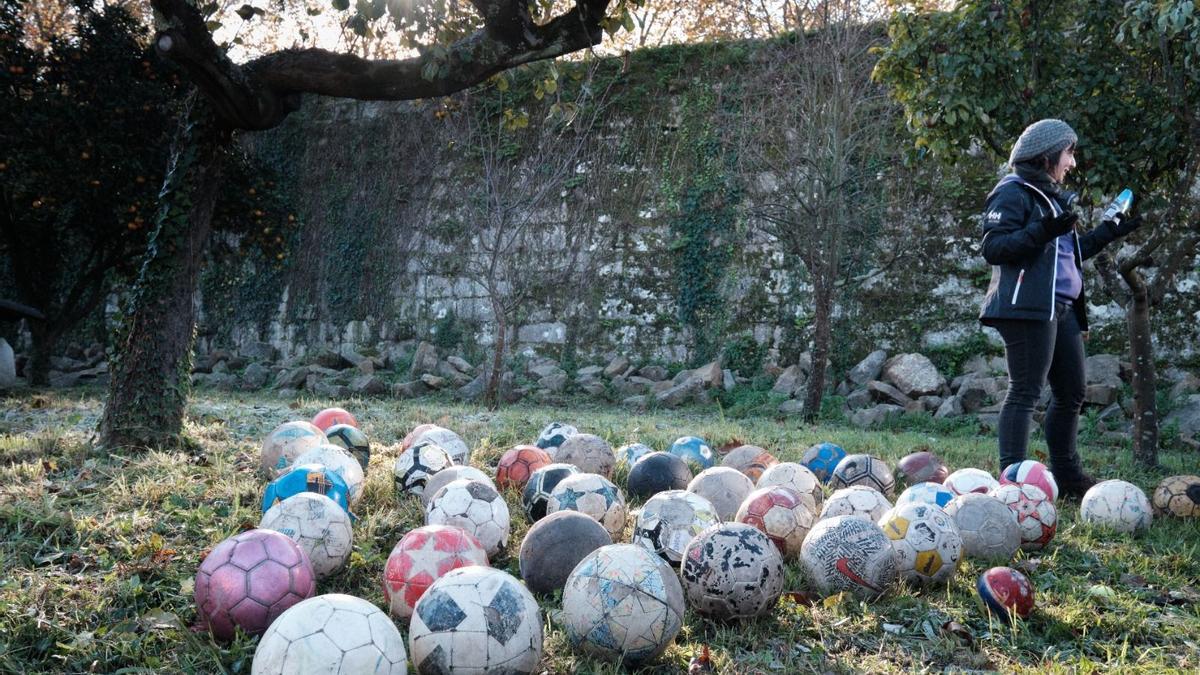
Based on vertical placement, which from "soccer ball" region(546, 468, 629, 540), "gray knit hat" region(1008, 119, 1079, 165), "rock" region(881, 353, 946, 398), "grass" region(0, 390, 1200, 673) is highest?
"gray knit hat" region(1008, 119, 1079, 165)

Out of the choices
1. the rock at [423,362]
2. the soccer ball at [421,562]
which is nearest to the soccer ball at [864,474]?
the soccer ball at [421,562]

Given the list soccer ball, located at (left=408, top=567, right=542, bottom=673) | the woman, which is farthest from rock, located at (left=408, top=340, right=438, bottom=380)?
soccer ball, located at (left=408, top=567, right=542, bottom=673)

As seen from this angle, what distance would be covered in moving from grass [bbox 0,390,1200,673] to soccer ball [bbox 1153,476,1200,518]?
0.14 m

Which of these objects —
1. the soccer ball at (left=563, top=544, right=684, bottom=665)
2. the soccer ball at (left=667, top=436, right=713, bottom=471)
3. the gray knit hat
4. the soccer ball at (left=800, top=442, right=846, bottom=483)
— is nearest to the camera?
the soccer ball at (left=563, top=544, right=684, bottom=665)

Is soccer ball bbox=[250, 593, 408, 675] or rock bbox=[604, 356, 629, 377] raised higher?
rock bbox=[604, 356, 629, 377]

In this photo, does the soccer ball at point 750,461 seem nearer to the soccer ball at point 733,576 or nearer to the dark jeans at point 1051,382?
the dark jeans at point 1051,382

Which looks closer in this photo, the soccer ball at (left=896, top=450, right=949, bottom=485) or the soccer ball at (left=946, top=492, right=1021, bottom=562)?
the soccer ball at (left=946, top=492, right=1021, bottom=562)

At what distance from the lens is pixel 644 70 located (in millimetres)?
13930

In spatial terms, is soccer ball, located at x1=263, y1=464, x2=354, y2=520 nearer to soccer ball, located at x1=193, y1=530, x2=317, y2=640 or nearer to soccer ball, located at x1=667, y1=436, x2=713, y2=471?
soccer ball, located at x1=193, y1=530, x2=317, y2=640

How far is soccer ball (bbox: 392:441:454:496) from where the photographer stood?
209 inches

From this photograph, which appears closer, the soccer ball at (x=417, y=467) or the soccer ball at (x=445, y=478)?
the soccer ball at (x=445, y=478)

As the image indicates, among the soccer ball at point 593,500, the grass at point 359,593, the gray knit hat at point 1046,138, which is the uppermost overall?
the gray knit hat at point 1046,138

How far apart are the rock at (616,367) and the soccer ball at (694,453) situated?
643 cm

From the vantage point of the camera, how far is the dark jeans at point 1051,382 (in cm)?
523
